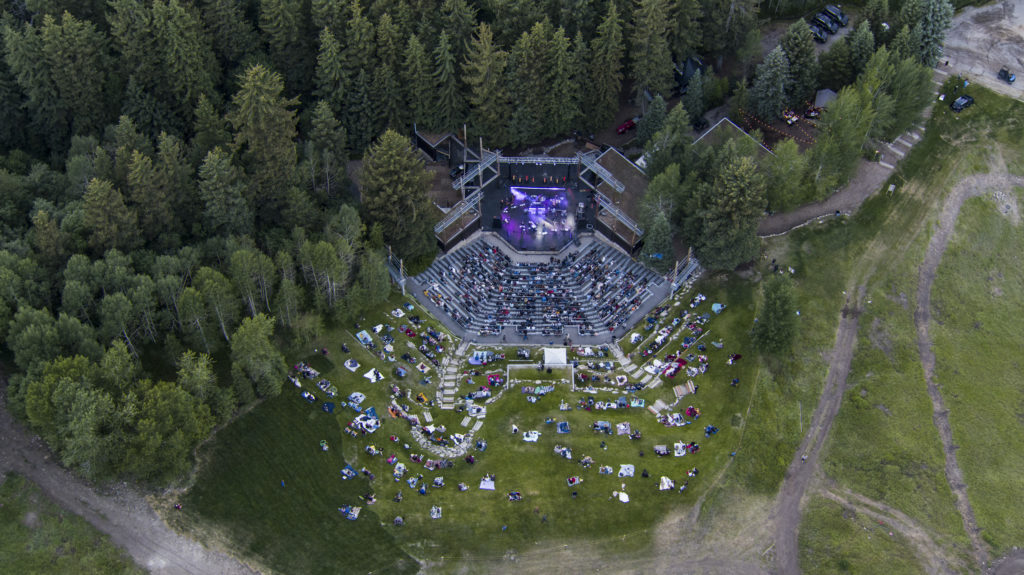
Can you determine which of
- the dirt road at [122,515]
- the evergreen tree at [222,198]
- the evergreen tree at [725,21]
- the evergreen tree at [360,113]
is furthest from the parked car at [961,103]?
the dirt road at [122,515]

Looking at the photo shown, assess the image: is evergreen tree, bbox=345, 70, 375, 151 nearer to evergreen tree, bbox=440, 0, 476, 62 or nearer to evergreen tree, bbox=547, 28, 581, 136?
evergreen tree, bbox=440, 0, 476, 62

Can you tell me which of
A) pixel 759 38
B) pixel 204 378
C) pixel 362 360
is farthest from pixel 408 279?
pixel 759 38

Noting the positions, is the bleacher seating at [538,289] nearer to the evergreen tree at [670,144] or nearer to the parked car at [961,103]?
the evergreen tree at [670,144]

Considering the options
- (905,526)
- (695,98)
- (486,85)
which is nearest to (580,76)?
(486,85)

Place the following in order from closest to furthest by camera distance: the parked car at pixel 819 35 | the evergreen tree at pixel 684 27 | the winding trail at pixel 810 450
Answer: the winding trail at pixel 810 450
the evergreen tree at pixel 684 27
the parked car at pixel 819 35

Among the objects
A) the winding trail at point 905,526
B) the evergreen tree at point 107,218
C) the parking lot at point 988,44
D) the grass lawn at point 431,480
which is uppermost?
the evergreen tree at point 107,218

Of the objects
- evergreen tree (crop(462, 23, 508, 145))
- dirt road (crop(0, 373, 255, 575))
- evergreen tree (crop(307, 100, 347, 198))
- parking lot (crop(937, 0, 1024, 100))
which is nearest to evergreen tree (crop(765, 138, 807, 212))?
evergreen tree (crop(462, 23, 508, 145))

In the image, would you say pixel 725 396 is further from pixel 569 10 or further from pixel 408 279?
pixel 569 10
